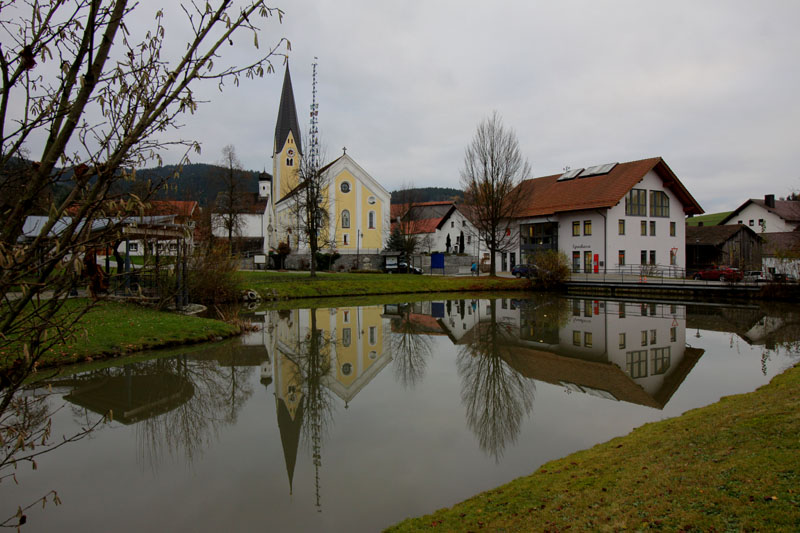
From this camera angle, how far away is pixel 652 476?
5090mm

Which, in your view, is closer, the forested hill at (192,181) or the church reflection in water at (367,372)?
the forested hill at (192,181)

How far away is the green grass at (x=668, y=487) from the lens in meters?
4.03

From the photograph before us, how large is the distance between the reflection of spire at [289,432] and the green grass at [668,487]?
2226 millimetres

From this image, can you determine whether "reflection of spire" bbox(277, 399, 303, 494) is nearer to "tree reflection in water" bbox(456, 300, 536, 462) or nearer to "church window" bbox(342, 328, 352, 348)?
"tree reflection in water" bbox(456, 300, 536, 462)

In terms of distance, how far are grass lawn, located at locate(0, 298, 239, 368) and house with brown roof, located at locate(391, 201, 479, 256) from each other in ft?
132

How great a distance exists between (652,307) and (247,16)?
27816 mm

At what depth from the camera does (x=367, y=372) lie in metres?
11.8

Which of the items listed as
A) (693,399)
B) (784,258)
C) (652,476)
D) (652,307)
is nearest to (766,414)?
(652,476)

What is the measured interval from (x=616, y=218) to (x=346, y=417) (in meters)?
39.8

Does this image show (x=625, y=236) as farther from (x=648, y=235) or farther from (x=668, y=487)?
(x=668, y=487)

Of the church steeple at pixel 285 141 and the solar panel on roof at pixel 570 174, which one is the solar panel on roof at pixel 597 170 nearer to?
the solar panel on roof at pixel 570 174

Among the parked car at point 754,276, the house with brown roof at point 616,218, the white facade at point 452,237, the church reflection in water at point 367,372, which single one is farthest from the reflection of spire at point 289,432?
the white facade at point 452,237

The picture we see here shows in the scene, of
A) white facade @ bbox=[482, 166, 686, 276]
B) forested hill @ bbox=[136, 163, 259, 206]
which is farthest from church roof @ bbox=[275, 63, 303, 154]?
white facade @ bbox=[482, 166, 686, 276]

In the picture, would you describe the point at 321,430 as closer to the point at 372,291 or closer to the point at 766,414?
the point at 766,414
